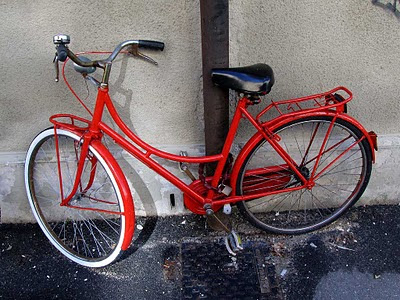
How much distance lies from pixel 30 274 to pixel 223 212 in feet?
4.97

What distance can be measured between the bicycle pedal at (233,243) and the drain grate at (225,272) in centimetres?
5

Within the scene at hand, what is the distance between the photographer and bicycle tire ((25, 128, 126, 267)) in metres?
2.86

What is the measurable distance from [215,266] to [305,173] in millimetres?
954

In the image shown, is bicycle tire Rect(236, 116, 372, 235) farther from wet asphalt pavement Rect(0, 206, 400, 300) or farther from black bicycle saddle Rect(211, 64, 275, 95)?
black bicycle saddle Rect(211, 64, 275, 95)

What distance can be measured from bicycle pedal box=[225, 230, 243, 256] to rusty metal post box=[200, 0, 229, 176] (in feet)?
1.80

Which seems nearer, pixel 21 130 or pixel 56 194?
pixel 21 130

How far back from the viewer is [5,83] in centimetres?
276

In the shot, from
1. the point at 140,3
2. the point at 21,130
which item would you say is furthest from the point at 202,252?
the point at 140,3

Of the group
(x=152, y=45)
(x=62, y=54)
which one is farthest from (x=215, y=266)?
(x=62, y=54)

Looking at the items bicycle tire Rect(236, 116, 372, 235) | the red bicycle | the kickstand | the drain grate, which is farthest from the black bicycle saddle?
the drain grate

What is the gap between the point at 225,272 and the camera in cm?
284

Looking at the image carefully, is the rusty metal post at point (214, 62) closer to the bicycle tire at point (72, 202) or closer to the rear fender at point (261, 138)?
the rear fender at point (261, 138)

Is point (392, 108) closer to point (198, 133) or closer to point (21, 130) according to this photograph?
point (198, 133)

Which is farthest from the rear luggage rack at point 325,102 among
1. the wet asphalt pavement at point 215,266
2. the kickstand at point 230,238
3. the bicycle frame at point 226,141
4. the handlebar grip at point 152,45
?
the wet asphalt pavement at point 215,266
